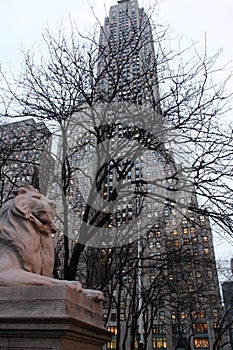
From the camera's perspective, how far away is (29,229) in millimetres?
4828

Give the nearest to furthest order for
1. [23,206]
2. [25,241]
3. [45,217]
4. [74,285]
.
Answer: [74,285] → [25,241] → [23,206] → [45,217]

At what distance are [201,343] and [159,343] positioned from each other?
7709mm

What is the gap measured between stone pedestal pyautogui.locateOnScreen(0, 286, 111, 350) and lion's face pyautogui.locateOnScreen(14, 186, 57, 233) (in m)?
1.13

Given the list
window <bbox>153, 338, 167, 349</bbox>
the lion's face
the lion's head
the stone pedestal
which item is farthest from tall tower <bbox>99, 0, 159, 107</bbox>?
window <bbox>153, 338, 167, 349</bbox>

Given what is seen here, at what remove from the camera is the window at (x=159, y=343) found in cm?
6444

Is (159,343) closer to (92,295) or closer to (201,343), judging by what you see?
(201,343)

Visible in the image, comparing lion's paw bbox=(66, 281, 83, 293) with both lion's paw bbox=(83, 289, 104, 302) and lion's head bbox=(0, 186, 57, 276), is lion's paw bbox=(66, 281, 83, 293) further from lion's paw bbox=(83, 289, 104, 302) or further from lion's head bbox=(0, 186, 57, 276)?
lion's head bbox=(0, 186, 57, 276)

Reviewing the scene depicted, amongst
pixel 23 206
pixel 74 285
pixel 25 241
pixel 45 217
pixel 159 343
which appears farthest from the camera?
pixel 159 343

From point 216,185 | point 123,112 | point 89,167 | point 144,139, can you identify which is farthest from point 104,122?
point 216,185

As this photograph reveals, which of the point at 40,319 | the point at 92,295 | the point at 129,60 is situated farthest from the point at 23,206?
the point at 129,60

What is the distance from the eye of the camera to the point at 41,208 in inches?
200

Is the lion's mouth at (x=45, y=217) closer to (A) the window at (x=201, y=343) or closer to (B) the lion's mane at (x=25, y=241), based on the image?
(B) the lion's mane at (x=25, y=241)

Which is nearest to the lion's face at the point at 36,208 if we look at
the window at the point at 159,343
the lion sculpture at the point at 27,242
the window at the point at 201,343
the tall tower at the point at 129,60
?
the lion sculpture at the point at 27,242

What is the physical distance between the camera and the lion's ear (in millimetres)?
4914
